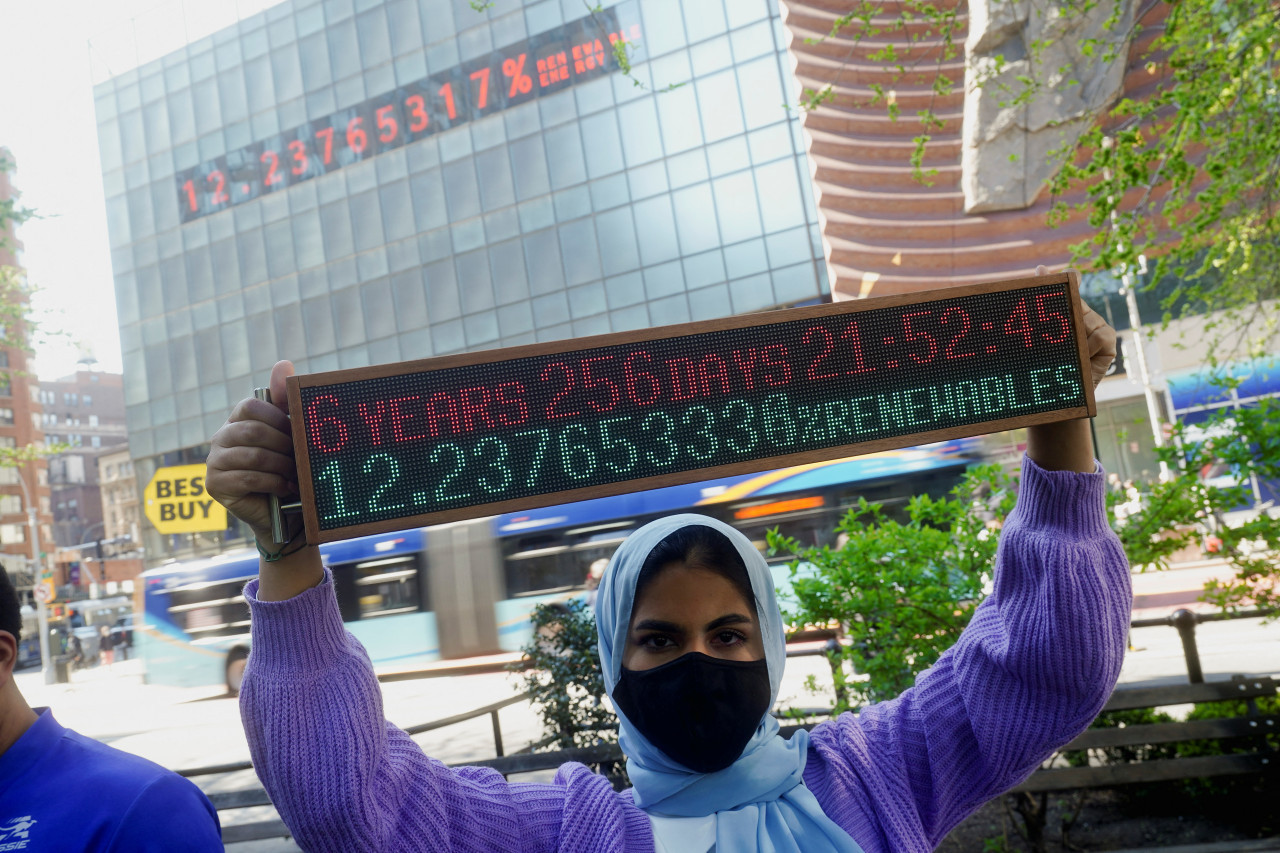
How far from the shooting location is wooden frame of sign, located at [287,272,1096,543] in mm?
1723

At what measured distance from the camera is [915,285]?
22.2 metres

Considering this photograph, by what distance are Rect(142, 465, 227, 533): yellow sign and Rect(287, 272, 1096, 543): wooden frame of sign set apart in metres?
26.2

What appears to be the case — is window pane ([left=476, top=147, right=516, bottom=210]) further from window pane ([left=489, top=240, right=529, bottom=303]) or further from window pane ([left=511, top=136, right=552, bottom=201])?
window pane ([left=489, top=240, right=529, bottom=303])

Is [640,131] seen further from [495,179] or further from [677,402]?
[677,402]

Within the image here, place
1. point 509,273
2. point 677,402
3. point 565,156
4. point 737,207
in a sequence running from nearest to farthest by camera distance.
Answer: point 677,402 → point 737,207 → point 565,156 → point 509,273

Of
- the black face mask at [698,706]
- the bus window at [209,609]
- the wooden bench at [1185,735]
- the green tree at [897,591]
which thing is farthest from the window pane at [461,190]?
the black face mask at [698,706]

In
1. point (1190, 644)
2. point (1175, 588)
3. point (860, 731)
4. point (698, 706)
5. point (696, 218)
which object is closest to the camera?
point (698, 706)

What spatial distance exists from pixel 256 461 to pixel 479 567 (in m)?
15.2

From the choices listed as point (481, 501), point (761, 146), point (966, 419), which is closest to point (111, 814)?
point (481, 501)

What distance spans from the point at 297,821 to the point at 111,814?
587 mm

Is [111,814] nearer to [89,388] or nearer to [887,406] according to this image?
[887,406]

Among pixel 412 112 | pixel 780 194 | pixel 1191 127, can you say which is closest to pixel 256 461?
pixel 1191 127

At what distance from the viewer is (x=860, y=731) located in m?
2.10

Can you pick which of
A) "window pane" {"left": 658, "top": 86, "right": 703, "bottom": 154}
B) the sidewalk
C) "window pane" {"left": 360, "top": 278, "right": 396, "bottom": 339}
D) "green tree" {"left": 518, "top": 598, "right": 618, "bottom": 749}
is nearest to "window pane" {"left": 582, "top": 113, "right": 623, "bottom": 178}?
"window pane" {"left": 658, "top": 86, "right": 703, "bottom": 154}
